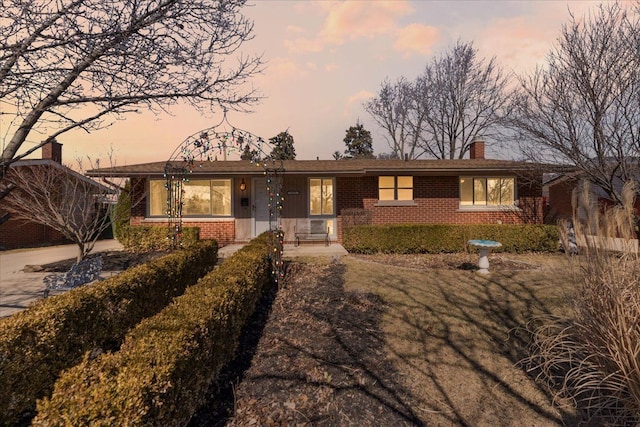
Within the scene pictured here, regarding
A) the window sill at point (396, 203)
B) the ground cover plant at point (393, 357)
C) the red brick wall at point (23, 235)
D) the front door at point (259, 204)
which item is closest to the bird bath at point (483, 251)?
the ground cover plant at point (393, 357)

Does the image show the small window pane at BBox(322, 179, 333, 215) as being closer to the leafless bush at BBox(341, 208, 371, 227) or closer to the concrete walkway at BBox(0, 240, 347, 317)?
the leafless bush at BBox(341, 208, 371, 227)

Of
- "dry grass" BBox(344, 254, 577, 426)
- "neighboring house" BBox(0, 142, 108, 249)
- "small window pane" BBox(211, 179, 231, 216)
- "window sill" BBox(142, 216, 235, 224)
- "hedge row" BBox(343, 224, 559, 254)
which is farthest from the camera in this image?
"neighboring house" BBox(0, 142, 108, 249)

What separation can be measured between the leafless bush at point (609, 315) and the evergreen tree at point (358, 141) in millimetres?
47707

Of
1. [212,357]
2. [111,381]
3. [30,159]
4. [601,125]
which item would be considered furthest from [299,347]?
[30,159]

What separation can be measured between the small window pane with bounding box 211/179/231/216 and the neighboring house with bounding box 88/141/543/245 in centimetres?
4

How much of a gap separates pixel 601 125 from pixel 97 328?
12.8 metres

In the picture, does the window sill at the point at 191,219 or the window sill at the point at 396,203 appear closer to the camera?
the window sill at the point at 191,219

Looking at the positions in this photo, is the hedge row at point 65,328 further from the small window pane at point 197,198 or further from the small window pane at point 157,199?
the small window pane at point 157,199

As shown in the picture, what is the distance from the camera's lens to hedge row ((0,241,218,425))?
3152 millimetres

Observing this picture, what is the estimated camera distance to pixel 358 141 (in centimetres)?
5028

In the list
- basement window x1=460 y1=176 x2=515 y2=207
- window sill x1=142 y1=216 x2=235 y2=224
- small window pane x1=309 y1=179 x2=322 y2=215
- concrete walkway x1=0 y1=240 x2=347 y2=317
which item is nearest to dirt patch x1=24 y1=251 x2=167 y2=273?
concrete walkway x1=0 y1=240 x2=347 y2=317

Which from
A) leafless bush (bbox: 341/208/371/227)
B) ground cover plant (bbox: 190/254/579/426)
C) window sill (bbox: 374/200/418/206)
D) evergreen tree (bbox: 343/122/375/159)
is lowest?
ground cover plant (bbox: 190/254/579/426)

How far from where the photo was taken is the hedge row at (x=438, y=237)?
11438 millimetres

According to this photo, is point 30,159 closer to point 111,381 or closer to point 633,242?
point 111,381
